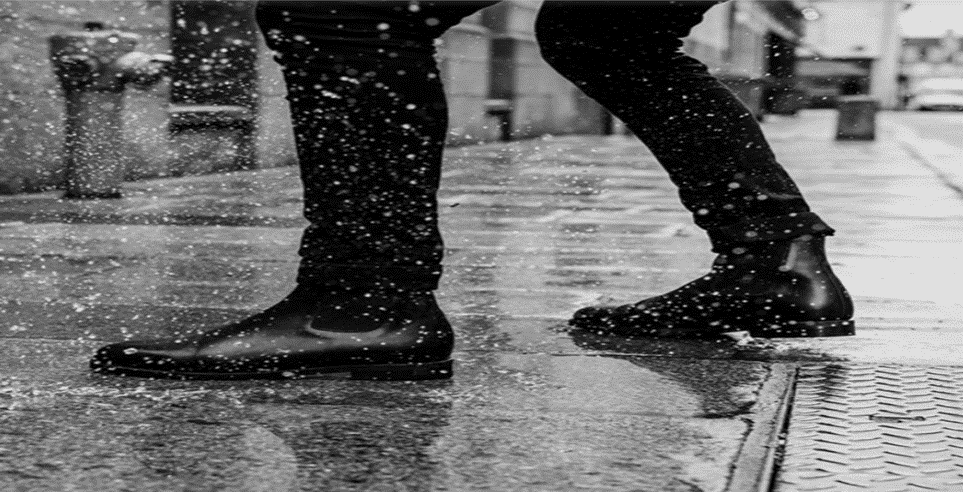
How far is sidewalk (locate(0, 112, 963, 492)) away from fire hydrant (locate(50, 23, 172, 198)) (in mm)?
1363

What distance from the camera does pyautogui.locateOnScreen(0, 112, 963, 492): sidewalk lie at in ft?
5.50

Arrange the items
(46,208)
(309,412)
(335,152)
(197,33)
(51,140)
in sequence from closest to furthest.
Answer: (309,412) < (335,152) < (46,208) < (51,140) < (197,33)

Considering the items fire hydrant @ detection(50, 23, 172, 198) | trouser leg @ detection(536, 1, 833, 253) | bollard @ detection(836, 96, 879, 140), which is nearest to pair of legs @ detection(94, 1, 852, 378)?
trouser leg @ detection(536, 1, 833, 253)

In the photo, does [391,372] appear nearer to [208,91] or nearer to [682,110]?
[682,110]

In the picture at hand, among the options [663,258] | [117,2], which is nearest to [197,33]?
[117,2]

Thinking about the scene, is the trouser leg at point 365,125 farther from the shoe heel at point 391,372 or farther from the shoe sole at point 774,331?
the shoe sole at point 774,331

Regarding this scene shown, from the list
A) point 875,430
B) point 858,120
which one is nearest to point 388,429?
point 875,430

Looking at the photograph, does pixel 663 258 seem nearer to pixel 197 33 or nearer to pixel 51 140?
pixel 51 140

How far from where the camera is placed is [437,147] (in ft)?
7.36

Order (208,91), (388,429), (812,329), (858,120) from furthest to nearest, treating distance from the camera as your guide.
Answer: (858,120) → (208,91) → (812,329) → (388,429)

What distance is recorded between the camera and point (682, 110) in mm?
2654

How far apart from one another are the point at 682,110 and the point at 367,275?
2.51 feet

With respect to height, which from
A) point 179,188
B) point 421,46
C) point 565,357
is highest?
point 421,46

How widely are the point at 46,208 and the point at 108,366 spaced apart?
424 centimetres
